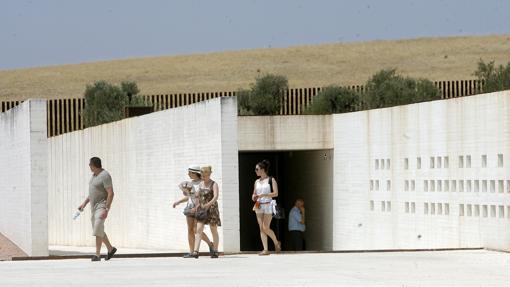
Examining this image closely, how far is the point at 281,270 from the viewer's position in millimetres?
A: 19344

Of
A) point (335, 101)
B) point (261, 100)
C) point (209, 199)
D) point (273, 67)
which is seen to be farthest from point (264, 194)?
point (273, 67)

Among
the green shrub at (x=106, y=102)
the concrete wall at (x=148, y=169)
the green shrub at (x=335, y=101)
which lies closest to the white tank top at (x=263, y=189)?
the concrete wall at (x=148, y=169)

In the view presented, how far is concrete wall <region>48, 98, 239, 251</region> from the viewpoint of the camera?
1174 inches


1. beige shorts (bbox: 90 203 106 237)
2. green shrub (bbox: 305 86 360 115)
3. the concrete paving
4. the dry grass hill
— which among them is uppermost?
the dry grass hill

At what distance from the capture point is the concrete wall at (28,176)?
1046 inches

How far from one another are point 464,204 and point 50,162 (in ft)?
66.6

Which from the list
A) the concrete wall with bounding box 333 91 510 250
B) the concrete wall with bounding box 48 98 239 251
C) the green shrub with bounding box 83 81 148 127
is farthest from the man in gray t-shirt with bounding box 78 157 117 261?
the green shrub with bounding box 83 81 148 127

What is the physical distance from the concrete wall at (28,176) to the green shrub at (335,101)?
930 inches

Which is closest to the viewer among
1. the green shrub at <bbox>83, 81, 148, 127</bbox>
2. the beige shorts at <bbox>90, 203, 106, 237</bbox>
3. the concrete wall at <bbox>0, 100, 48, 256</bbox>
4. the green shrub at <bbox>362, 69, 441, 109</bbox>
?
the beige shorts at <bbox>90, 203, 106, 237</bbox>

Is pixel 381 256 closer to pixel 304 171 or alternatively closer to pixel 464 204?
pixel 464 204

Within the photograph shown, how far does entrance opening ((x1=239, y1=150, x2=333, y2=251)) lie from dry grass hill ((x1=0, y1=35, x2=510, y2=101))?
5548cm

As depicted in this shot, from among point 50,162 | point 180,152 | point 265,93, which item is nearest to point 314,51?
point 265,93

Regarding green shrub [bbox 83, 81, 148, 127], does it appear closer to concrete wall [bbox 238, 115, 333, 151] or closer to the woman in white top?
concrete wall [bbox 238, 115, 333, 151]

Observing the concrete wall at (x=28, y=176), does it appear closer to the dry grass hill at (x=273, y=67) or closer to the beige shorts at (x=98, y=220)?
the beige shorts at (x=98, y=220)
